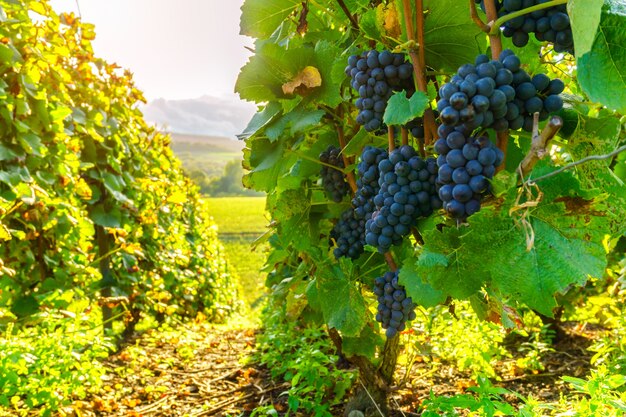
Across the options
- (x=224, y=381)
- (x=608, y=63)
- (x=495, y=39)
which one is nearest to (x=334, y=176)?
(x=495, y=39)

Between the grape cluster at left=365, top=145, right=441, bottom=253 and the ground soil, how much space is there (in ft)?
3.71

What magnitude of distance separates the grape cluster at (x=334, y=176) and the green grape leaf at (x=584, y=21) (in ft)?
3.16

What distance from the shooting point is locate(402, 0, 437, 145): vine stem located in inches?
45.7

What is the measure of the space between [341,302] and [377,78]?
767mm

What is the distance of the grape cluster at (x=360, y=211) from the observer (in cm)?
134

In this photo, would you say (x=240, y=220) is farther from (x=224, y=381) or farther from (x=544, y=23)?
(x=544, y=23)

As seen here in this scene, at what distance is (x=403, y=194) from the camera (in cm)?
115

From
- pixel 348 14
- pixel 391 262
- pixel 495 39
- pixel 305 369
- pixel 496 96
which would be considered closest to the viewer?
pixel 496 96

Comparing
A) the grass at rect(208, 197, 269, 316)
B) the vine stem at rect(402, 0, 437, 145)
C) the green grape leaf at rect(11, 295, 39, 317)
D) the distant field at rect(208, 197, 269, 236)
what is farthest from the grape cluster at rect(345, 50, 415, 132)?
the distant field at rect(208, 197, 269, 236)

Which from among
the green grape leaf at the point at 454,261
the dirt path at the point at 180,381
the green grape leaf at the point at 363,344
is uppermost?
the green grape leaf at the point at 454,261

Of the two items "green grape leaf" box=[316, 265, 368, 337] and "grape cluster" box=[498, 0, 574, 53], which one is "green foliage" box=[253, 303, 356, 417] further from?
"grape cluster" box=[498, 0, 574, 53]

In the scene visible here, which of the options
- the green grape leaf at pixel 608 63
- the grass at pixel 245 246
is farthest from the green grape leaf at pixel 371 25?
the grass at pixel 245 246

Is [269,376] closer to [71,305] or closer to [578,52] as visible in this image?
[71,305]

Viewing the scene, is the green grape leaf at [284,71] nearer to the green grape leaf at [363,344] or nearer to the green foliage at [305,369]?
the green grape leaf at [363,344]
